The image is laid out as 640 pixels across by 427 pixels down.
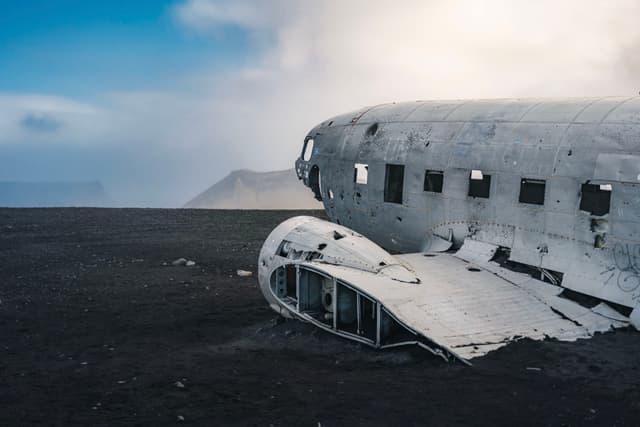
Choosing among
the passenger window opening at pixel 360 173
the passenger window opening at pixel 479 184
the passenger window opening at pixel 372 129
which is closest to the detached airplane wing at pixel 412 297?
the passenger window opening at pixel 479 184

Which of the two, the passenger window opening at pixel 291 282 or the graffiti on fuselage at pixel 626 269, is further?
the passenger window opening at pixel 291 282

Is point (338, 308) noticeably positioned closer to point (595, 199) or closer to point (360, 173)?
point (595, 199)

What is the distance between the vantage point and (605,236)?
37.8 ft

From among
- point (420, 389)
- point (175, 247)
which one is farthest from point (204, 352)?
point (175, 247)

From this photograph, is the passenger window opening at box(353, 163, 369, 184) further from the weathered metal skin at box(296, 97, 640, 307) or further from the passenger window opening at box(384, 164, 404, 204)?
the passenger window opening at box(384, 164, 404, 204)

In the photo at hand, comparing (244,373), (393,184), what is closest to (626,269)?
(393,184)

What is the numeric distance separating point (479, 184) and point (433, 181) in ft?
4.07

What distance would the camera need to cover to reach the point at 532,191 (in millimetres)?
12570

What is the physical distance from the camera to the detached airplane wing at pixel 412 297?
1018 cm

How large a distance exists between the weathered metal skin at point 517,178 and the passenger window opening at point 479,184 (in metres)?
0.12

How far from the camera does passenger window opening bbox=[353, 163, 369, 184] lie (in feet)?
54.3

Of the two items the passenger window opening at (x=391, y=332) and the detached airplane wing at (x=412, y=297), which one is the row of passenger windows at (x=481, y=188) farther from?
the passenger window opening at (x=391, y=332)

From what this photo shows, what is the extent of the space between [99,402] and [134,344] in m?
3.13

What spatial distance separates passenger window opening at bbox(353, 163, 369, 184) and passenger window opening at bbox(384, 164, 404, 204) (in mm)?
822
